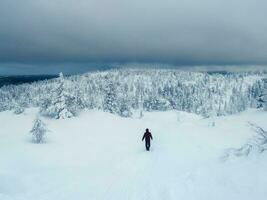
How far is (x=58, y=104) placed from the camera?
35281 mm

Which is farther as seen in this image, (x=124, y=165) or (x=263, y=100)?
(x=263, y=100)

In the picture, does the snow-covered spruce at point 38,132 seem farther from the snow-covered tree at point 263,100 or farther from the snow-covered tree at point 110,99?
the snow-covered tree at point 263,100

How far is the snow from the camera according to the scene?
10969mm

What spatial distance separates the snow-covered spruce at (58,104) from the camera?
34.8 meters

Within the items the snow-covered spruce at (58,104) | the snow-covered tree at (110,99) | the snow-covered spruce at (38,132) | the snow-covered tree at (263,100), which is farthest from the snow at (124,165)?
the snow-covered tree at (110,99)

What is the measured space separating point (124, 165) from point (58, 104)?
19.7 meters

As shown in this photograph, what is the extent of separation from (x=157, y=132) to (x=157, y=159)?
1124 cm

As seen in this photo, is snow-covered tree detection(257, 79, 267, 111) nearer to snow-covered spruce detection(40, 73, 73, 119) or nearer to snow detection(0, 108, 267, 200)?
snow detection(0, 108, 267, 200)

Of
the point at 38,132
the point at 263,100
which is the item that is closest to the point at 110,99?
the point at 263,100

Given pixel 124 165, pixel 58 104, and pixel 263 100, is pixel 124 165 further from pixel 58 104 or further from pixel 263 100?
pixel 263 100

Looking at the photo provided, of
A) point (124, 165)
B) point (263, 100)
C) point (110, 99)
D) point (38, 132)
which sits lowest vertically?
point (110, 99)

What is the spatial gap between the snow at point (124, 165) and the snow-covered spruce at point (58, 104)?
245 centimetres

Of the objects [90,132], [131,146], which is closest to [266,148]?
[131,146]

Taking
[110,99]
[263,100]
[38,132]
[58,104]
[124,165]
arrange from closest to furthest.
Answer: [124,165] → [38,132] → [58,104] → [263,100] → [110,99]
